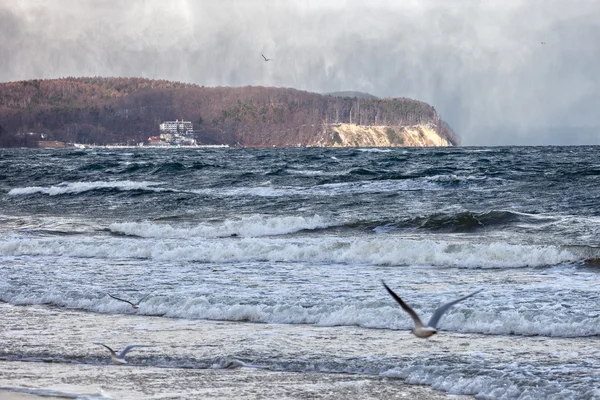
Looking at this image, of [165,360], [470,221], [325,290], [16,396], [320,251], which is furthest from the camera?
[470,221]

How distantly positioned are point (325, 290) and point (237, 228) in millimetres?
9762

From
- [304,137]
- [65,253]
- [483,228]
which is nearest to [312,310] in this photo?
[65,253]

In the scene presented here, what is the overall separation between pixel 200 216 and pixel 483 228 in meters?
9.67

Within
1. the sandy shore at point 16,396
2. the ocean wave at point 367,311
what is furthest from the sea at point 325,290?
the sandy shore at point 16,396

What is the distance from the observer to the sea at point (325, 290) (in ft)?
25.3

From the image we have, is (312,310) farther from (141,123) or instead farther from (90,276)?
(141,123)

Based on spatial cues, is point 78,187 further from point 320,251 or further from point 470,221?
point 320,251

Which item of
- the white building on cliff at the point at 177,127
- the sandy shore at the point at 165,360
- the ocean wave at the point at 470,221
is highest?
the white building on cliff at the point at 177,127

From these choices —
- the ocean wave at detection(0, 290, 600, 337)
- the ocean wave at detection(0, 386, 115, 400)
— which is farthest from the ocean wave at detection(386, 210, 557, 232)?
the ocean wave at detection(0, 386, 115, 400)

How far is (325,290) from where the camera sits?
11.6m

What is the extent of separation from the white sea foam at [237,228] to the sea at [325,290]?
0.23ft

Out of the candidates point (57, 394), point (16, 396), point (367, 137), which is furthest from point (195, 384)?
point (367, 137)

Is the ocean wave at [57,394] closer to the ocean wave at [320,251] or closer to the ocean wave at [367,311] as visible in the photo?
the ocean wave at [367,311]

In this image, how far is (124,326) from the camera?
998cm
